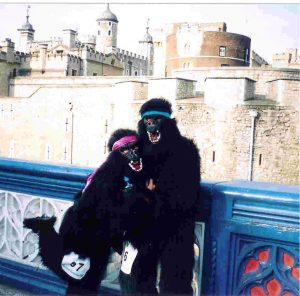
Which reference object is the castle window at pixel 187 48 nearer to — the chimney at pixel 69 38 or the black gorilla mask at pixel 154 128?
the chimney at pixel 69 38

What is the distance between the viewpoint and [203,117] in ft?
65.4

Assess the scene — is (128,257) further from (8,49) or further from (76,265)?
(8,49)

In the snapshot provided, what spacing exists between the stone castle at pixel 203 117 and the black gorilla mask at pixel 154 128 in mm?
16833

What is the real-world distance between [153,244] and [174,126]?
63 centimetres

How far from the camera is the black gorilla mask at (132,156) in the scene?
2.28 meters

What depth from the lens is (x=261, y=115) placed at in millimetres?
18906

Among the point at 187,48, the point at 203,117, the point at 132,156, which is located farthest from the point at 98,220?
the point at 187,48

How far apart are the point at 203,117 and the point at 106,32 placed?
121ft

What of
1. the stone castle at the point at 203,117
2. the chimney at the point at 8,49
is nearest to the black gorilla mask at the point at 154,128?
the stone castle at the point at 203,117

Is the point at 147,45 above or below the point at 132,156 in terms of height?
above

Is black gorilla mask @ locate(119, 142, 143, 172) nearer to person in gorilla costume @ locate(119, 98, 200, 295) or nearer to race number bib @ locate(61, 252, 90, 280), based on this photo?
person in gorilla costume @ locate(119, 98, 200, 295)

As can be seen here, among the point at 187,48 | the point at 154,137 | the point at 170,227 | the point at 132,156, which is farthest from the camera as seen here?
the point at 187,48

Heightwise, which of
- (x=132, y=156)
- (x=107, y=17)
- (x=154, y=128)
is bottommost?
(x=132, y=156)

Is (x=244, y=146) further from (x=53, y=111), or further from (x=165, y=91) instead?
(x=53, y=111)
